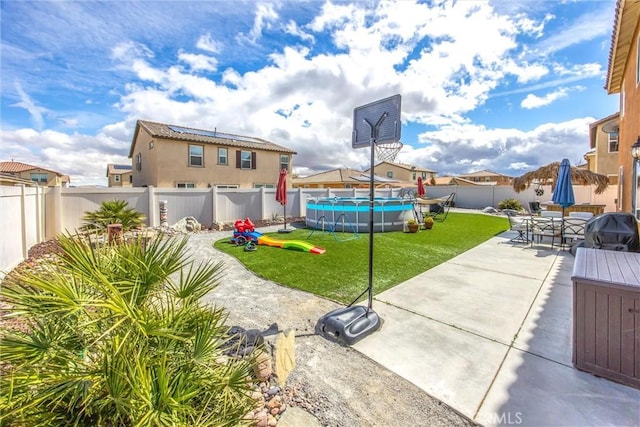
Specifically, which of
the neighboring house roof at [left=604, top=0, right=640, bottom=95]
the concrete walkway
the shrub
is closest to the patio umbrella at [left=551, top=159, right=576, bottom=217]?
the neighboring house roof at [left=604, top=0, right=640, bottom=95]

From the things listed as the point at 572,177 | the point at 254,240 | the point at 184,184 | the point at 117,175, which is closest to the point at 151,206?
the point at 254,240

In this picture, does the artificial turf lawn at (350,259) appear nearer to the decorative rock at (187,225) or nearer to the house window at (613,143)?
the decorative rock at (187,225)

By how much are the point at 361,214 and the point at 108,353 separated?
10.8m

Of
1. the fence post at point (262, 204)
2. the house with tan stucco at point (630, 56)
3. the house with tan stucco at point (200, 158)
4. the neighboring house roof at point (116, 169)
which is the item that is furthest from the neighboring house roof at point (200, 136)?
the neighboring house roof at point (116, 169)

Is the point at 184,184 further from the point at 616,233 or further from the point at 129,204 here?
the point at 616,233

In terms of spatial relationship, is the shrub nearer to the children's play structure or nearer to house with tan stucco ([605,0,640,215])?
house with tan stucco ([605,0,640,215])

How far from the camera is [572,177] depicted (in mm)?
13500

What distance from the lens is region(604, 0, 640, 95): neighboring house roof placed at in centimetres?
595

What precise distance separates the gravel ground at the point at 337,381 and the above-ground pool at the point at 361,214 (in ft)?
24.5

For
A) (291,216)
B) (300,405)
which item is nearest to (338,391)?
(300,405)

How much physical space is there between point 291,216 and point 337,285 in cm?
1116

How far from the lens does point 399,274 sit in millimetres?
6164

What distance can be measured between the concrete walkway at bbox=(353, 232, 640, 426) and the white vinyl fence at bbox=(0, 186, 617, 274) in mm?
7207

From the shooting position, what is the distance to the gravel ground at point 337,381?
2381 mm
